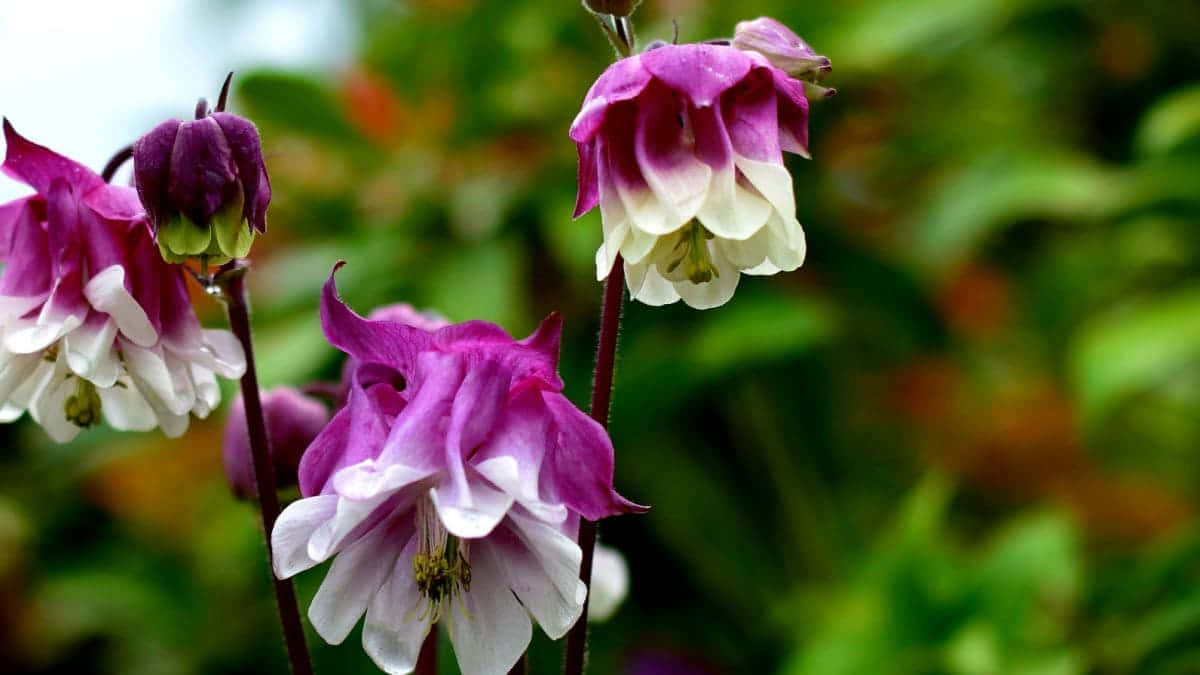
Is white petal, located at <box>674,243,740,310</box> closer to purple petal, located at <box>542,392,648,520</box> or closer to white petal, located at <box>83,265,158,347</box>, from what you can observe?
purple petal, located at <box>542,392,648,520</box>

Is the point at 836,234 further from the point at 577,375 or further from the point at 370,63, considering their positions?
the point at 370,63

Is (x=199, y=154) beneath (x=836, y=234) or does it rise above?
above

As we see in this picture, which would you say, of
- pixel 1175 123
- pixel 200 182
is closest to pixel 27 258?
pixel 200 182

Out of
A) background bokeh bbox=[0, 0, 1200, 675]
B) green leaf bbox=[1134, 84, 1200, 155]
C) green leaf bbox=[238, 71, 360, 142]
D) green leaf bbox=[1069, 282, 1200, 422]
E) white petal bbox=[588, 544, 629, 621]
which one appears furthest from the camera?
green leaf bbox=[238, 71, 360, 142]

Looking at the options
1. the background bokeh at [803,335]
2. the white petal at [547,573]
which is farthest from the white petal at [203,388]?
the background bokeh at [803,335]

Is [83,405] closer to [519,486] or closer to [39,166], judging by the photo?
[39,166]

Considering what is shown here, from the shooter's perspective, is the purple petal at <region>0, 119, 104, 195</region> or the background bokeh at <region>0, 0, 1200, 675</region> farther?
the background bokeh at <region>0, 0, 1200, 675</region>

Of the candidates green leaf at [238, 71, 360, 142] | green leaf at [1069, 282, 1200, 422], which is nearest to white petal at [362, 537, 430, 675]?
green leaf at [1069, 282, 1200, 422]

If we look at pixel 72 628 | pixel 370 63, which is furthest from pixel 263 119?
pixel 72 628
